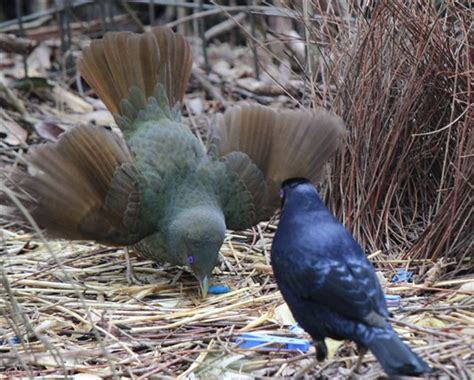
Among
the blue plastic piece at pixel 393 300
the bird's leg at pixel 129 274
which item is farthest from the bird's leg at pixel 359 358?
the bird's leg at pixel 129 274

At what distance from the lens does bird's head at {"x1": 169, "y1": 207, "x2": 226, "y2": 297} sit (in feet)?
12.3

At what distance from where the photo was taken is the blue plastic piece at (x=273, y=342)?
126 inches

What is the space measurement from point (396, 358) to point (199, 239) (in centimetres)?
133

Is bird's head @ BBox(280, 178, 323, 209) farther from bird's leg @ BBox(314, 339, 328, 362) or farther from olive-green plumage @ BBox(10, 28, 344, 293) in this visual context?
olive-green plumage @ BBox(10, 28, 344, 293)

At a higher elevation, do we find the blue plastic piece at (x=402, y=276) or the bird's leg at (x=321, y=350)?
the bird's leg at (x=321, y=350)

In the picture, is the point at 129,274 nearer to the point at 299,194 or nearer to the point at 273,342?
the point at 273,342

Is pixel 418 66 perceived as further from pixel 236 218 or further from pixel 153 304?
pixel 153 304

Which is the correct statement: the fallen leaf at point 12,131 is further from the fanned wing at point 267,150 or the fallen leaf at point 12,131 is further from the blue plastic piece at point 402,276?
the blue plastic piece at point 402,276

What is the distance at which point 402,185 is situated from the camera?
4.12m

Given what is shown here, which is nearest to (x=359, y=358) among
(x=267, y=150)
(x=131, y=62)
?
(x=267, y=150)

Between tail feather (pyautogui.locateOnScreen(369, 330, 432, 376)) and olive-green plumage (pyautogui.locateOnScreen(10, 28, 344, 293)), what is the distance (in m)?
1.22

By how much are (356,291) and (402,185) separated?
4.79 ft

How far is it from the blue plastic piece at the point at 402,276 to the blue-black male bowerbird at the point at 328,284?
0.87 metres

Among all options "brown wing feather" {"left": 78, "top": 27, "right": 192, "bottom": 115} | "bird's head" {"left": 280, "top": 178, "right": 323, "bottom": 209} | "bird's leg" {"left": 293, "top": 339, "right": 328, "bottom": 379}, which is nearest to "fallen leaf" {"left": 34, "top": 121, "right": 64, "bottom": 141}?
"brown wing feather" {"left": 78, "top": 27, "right": 192, "bottom": 115}
